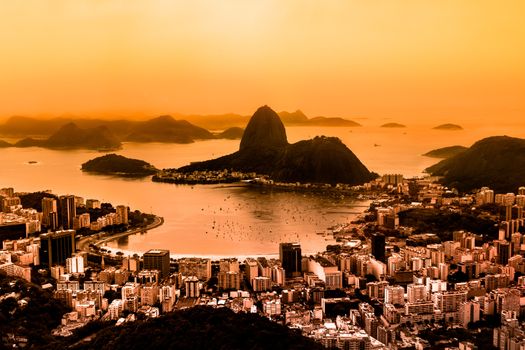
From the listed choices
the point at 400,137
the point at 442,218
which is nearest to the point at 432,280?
the point at 442,218

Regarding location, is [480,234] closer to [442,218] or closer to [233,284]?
[442,218]

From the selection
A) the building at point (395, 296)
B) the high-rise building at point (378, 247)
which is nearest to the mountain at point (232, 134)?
the high-rise building at point (378, 247)

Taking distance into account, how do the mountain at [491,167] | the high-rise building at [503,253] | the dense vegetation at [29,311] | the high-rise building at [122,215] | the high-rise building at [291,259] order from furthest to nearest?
1. the mountain at [491,167]
2. the high-rise building at [122,215]
3. the high-rise building at [503,253]
4. the high-rise building at [291,259]
5. the dense vegetation at [29,311]

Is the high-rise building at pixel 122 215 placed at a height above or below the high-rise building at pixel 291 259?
above

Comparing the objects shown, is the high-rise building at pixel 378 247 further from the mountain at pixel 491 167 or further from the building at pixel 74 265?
the mountain at pixel 491 167

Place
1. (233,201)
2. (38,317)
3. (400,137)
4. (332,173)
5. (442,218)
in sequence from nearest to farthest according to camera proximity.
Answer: (38,317)
(442,218)
(233,201)
(332,173)
(400,137)

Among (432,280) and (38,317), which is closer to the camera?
(38,317)
